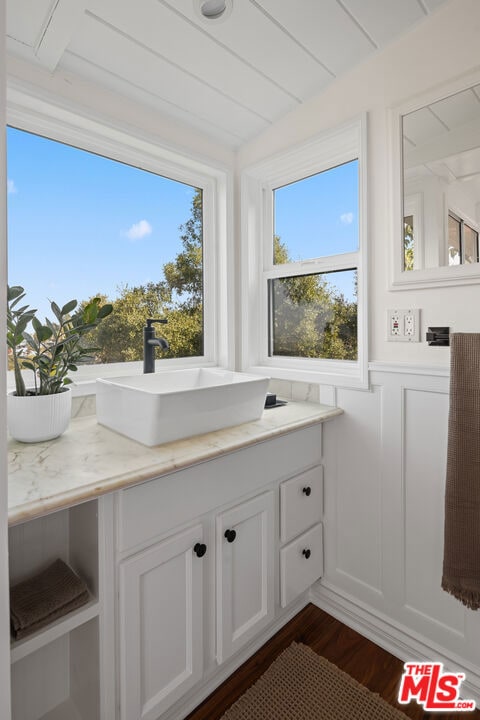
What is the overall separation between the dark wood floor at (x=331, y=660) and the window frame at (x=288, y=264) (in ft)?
3.26

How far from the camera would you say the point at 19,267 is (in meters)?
1.42

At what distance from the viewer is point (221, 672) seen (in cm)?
133

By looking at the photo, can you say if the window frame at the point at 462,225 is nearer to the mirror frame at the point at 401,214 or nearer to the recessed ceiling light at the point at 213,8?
the mirror frame at the point at 401,214

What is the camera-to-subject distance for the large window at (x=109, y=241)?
144cm

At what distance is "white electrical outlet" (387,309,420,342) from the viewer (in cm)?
134

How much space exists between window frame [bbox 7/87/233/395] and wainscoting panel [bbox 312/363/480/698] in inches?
29.4

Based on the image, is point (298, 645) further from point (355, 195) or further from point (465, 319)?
point (355, 195)

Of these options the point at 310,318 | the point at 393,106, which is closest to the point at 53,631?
the point at 310,318

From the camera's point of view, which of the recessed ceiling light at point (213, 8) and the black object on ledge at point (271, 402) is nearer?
the recessed ceiling light at point (213, 8)

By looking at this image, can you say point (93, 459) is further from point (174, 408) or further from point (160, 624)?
point (160, 624)

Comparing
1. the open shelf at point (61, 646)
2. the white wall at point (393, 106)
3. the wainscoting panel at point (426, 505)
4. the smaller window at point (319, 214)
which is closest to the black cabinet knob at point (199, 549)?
the open shelf at point (61, 646)

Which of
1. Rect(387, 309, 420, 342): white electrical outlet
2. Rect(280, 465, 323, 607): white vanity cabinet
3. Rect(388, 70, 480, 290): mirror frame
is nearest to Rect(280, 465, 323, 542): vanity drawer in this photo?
Rect(280, 465, 323, 607): white vanity cabinet

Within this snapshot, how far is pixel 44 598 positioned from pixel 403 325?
1.37m

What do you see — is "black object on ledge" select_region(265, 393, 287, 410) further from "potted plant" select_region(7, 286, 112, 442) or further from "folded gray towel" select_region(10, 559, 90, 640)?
"folded gray towel" select_region(10, 559, 90, 640)
